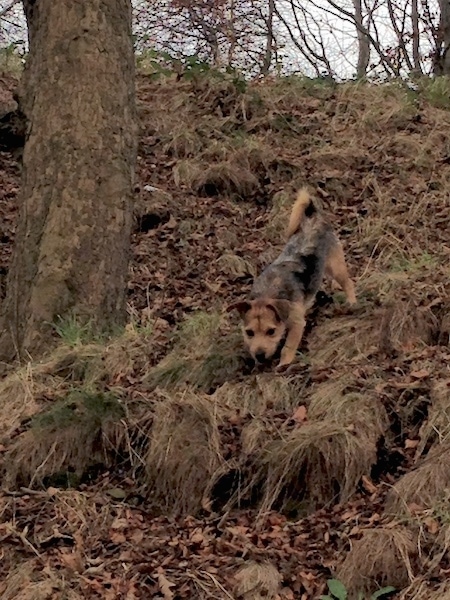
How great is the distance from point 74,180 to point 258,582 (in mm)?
3759

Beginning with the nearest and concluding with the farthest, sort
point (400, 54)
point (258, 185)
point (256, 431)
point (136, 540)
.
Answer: point (136, 540) < point (256, 431) < point (258, 185) < point (400, 54)

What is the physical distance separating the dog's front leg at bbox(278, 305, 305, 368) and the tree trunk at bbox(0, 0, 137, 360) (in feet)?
4.94

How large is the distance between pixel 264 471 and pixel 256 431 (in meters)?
0.30

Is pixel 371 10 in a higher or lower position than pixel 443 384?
higher

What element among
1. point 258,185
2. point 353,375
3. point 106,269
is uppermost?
point 258,185

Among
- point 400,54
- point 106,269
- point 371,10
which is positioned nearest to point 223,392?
point 106,269

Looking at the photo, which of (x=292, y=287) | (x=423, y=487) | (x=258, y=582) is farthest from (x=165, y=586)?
(x=292, y=287)

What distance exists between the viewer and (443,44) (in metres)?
14.1

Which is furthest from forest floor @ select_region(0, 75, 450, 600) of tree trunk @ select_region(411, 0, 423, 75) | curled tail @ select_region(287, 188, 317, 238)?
tree trunk @ select_region(411, 0, 423, 75)

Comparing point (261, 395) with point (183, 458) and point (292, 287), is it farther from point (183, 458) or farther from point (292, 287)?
point (292, 287)

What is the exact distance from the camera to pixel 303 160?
10430 millimetres

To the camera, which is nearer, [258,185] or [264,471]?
[264,471]

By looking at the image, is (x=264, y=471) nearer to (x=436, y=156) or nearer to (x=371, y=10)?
(x=436, y=156)

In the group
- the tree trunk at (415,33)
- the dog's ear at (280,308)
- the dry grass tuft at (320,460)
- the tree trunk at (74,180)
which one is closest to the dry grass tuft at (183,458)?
the dry grass tuft at (320,460)
